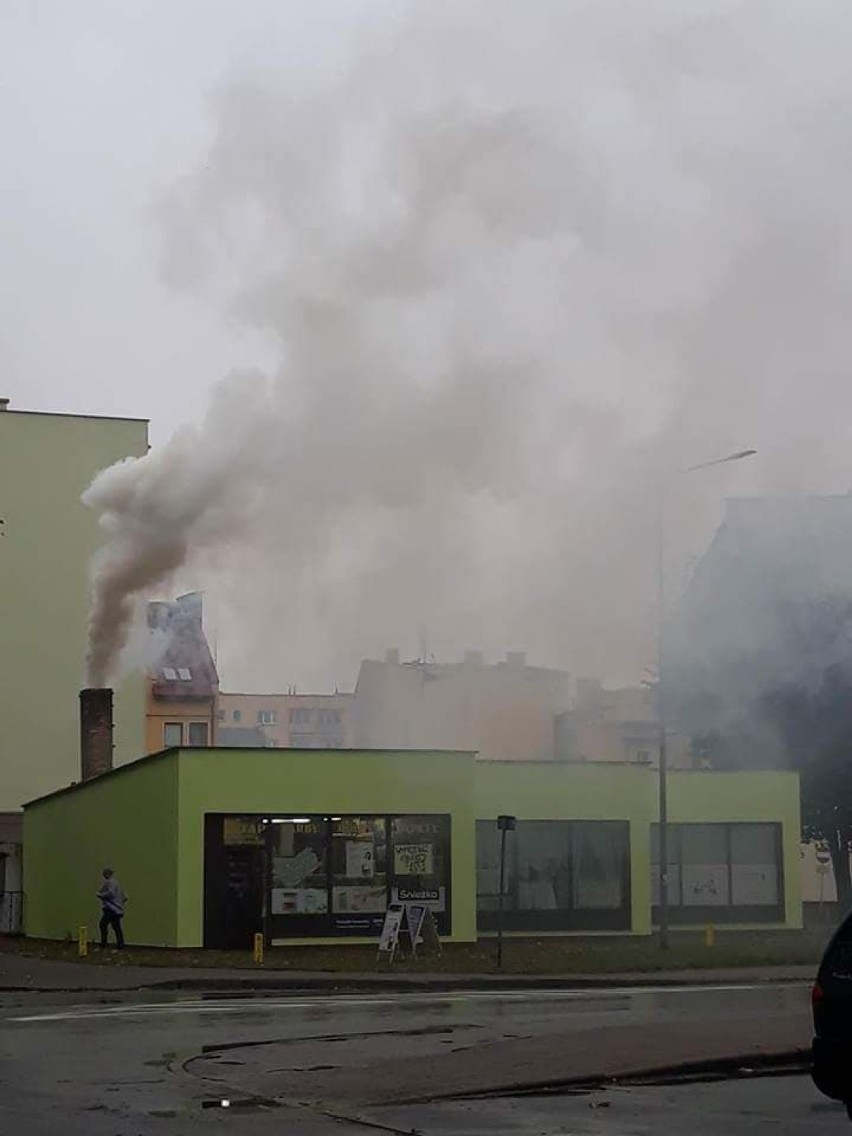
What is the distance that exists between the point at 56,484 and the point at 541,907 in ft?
83.5

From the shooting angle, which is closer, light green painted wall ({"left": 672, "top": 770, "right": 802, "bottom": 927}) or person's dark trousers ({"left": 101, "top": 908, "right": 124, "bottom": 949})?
person's dark trousers ({"left": 101, "top": 908, "right": 124, "bottom": 949})

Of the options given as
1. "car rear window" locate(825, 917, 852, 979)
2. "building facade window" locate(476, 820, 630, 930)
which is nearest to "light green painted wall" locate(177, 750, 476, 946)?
"building facade window" locate(476, 820, 630, 930)

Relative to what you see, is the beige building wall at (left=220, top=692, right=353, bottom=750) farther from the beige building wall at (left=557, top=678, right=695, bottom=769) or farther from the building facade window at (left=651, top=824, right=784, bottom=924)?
the building facade window at (left=651, top=824, right=784, bottom=924)

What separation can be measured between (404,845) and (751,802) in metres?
10.1

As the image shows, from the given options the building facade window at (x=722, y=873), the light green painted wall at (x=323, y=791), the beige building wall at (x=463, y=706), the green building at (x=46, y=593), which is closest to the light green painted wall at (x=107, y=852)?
the light green painted wall at (x=323, y=791)

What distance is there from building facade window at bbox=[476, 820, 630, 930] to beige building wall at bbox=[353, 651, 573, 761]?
7.55ft

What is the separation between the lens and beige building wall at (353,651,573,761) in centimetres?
4081

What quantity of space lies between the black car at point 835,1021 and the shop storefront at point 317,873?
2514 cm

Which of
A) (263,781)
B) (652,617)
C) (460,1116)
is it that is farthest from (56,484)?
(460,1116)

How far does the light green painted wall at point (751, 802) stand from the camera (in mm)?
43625

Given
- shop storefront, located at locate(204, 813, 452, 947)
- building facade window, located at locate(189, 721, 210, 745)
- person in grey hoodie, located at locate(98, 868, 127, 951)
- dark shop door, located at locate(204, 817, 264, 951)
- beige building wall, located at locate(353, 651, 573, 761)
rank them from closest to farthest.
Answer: person in grey hoodie, located at locate(98, 868, 127, 951) < dark shop door, located at locate(204, 817, 264, 951) < shop storefront, located at locate(204, 813, 452, 947) < beige building wall, located at locate(353, 651, 573, 761) < building facade window, located at locate(189, 721, 210, 745)

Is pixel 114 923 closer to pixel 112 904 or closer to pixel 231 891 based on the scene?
pixel 112 904

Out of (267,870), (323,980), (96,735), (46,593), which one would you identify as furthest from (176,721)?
(323,980)

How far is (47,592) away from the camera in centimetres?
6016
